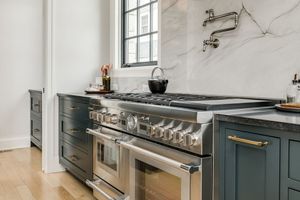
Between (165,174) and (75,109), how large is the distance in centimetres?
163

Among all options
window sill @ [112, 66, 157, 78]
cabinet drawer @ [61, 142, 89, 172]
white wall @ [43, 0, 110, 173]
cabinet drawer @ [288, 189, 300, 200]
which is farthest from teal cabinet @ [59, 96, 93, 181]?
cabinet drawer @ [288, 189, 300, 200]

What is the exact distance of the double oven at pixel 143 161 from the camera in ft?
4.84

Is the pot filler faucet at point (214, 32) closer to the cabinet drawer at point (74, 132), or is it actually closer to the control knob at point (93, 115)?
the control knob at point (93, 115)

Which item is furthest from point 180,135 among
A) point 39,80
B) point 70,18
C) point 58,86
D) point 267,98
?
point 39,80

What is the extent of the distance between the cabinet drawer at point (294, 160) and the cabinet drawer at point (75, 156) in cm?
206

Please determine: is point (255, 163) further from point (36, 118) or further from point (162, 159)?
point (36, 118)

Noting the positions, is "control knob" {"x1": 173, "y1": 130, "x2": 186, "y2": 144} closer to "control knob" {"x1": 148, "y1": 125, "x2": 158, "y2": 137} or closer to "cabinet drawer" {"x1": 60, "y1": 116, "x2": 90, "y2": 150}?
"control knob" {"x1": 148, "y1": 125, "x2": 158, "y2": 137}

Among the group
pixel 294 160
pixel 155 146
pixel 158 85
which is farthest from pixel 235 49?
pixel 294 160

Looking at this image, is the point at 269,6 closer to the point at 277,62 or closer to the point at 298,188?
the point at 277,62

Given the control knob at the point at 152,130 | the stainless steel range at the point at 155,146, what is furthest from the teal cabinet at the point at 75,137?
the control knob at the point at 152,130

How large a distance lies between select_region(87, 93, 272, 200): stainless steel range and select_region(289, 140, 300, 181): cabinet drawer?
1.29ft

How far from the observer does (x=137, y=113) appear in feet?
6.43

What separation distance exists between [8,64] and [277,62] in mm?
4000

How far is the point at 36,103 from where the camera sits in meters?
4.55
